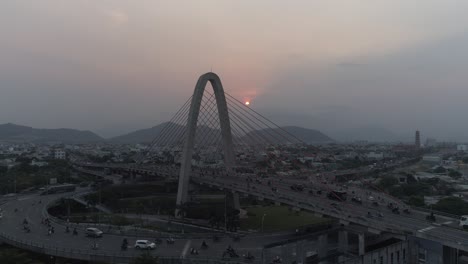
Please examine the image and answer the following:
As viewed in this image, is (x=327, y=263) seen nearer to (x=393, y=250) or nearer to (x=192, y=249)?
A: (x=393, y=250)

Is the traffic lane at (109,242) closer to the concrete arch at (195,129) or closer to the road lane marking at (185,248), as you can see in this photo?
the road lane marking at (185,248)

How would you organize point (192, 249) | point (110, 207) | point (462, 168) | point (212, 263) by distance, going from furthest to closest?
point (462, 168) < point (110, 207) < point (192, 249) < point (212, 263)

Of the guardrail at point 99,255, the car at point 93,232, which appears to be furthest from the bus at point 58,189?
the guardrail at point 99,255

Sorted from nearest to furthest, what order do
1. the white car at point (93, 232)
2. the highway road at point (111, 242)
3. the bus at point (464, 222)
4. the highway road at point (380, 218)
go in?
the highway road at point (380, 218), the highway road at point (111, 242), the bus at point (464, 222), the white car at point (93, 232)

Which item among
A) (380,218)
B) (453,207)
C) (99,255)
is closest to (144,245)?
(99,255)

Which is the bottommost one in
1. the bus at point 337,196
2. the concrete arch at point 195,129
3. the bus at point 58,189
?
the bus at point 58,189

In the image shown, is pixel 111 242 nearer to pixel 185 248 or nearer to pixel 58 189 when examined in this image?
pixel 185 248

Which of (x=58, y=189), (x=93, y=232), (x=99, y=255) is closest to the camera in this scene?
(x=99, y=255)

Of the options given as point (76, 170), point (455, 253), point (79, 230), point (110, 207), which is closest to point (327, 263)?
point (455, 253)
